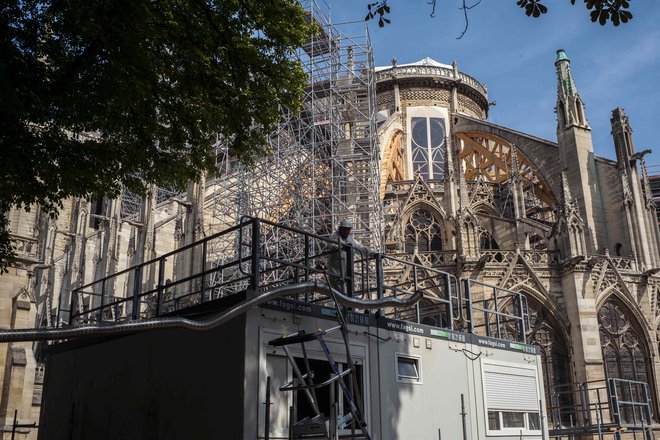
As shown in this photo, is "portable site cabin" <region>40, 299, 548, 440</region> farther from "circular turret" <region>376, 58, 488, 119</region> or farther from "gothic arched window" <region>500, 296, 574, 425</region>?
"circular turret" <region>376, 58, 488, 119</region>

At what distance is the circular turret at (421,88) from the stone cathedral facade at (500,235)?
15cm

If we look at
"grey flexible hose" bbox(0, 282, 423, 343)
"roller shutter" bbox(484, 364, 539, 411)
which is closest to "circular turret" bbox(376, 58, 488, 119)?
"roller shutter" bbox(484, 364, 539, 411)

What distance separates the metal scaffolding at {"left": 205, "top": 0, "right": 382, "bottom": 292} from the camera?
1189 inches

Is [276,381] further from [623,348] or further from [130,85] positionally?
[623,348]

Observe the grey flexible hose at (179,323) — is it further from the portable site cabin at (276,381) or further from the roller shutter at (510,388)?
the roller shutter at (510,388)

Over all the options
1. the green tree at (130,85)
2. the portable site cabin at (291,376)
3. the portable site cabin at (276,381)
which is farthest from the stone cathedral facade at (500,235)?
the green tree at (130,85)

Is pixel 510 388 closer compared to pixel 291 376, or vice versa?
pixel 291 376

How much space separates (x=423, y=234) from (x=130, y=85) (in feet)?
83.0

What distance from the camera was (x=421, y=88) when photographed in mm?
45875

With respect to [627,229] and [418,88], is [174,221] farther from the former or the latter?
[627,229]

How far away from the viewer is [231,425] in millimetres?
8133

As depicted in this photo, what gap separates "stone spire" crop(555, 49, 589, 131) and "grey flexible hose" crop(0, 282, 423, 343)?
25.4 metres

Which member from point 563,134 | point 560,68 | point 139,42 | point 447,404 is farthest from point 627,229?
point 139,42

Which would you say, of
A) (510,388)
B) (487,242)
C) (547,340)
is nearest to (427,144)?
(487,242)
